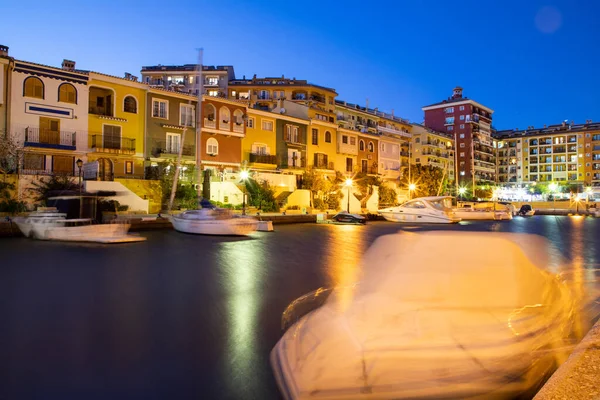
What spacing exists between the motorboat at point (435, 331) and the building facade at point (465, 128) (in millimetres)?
91016

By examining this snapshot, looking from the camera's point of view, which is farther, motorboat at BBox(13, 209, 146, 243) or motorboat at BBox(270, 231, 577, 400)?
motorboat at BBox(13, 209, 146, 243)

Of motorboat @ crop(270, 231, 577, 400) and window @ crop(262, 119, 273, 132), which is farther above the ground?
window @ crop(262, 119, 273, 132)

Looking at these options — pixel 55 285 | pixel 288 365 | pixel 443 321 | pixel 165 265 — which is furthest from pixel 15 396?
pixel 165 265

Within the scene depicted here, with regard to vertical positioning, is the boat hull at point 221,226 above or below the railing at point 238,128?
below

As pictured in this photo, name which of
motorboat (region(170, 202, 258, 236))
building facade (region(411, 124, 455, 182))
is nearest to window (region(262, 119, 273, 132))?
motorboat (region(170, 202, 258, 236))

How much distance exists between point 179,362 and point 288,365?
155cm

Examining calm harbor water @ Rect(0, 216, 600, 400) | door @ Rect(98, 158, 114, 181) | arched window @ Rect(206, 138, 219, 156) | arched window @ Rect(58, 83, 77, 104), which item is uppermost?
arched window @ Rect(58, 83, 77, 104)

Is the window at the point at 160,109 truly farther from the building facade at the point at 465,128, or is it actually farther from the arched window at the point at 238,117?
the building facade at the point at 465,128

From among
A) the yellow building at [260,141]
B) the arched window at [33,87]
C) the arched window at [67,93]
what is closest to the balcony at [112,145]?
the arched window at [67,93]

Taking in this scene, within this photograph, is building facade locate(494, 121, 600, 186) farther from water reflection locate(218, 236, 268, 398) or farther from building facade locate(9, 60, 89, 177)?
water reflection locate(218, 236, 268, 398)

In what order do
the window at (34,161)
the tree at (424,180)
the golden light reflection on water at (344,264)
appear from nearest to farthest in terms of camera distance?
the golden light reflection on water at (344,264), the window at (34,161), the tree at (424,180)

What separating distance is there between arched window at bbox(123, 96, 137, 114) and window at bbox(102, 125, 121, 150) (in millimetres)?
1685

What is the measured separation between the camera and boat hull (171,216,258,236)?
23.3 m

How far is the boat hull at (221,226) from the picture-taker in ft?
76.5
